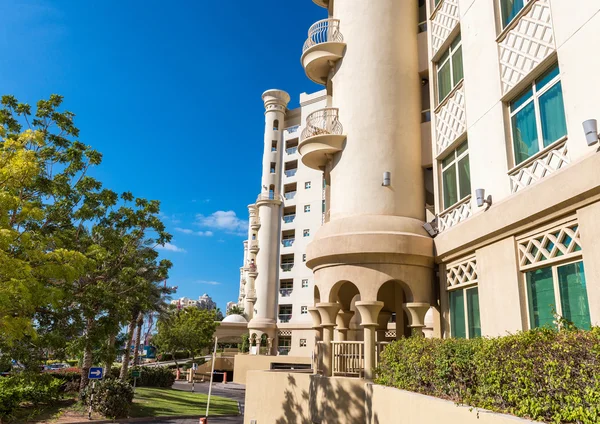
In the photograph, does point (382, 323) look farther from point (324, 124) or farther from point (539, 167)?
point (539, 167)

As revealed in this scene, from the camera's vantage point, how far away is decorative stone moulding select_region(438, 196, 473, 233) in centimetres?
1190

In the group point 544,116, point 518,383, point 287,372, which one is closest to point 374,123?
point 544,116

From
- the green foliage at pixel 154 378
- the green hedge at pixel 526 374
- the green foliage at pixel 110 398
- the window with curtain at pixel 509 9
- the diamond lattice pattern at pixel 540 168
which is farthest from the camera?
the green foliage at pixel 154 378

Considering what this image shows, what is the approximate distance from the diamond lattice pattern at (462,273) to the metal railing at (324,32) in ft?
31.0

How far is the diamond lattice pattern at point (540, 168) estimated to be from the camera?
27.1 ft

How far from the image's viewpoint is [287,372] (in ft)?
→ 54.0

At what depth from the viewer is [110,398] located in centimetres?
2347

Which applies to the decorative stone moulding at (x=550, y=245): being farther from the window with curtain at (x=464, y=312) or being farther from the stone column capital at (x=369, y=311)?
the stone column capital at (x=369, y=311)

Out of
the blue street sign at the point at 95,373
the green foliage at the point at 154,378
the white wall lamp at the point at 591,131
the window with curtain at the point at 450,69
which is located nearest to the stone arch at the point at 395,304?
the window with curtain at the point at 450,69

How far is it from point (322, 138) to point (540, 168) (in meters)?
8.29

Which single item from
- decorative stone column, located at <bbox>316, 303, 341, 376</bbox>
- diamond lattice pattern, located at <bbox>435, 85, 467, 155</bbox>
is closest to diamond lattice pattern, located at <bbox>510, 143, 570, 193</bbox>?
diamond lattice pattern, located at <bbox>435, 85, 467, 155</bbox>

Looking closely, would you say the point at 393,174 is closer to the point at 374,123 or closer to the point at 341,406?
the point at 374,123

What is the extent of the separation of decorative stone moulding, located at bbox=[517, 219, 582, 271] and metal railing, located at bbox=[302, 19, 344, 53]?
11013 mm

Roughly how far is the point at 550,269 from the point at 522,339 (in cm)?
292
